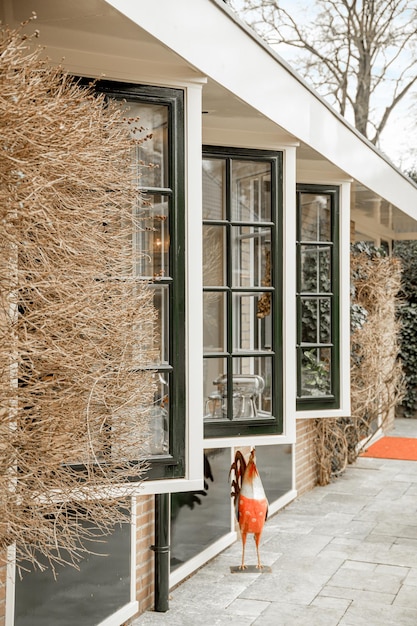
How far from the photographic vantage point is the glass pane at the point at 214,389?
187 inches

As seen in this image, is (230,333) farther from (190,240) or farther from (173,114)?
(173,114)

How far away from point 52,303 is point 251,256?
2702 millimetres

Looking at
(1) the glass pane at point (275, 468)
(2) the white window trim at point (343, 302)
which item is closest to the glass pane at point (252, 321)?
(2) the white window trim at point (343, 302)

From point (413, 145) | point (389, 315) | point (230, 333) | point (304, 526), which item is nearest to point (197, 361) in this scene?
point (230, 333)

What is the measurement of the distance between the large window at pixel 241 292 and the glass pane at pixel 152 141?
1093 mm

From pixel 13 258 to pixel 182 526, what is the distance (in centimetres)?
326

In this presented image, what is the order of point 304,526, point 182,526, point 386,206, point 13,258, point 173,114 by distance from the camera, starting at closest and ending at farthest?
point 13,258
point 173,114
point 182,526
point 304,526
point 386,206

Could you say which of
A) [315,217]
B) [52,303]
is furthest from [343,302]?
[52,303]

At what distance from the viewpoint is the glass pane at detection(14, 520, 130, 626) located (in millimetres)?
A: 3616

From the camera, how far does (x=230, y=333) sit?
15.8 feet

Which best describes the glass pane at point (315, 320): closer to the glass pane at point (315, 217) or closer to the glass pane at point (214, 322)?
the glass pane at point (315, 217)

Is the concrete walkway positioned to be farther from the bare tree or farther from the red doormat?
the bare tree

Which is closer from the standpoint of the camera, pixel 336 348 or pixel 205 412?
pixel 205 412

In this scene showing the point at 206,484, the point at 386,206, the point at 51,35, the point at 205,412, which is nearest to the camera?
the point at 51,35
